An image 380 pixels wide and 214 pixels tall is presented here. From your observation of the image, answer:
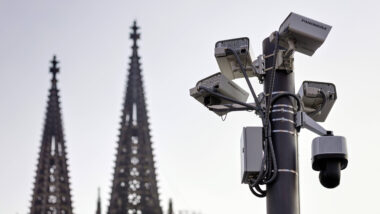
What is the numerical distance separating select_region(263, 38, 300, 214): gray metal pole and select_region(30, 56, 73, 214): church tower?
113 metres

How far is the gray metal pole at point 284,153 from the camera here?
309 inches

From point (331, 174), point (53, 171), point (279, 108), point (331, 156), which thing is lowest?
point (331, 174)

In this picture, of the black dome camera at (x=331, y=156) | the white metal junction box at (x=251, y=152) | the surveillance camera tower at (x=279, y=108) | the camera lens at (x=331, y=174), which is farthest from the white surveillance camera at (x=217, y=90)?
the camera lens at (x=331, y=174)

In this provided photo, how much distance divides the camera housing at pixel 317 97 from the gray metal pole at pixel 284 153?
231 millimetres

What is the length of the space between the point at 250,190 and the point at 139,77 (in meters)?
118

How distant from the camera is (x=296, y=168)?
8.02 meters

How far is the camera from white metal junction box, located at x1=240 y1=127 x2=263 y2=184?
7.88 metres

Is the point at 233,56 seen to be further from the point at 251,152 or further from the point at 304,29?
the point at 251,152

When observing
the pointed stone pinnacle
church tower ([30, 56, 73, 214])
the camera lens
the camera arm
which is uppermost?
the pointed stone pinnacle

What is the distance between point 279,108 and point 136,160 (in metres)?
115

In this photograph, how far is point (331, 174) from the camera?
7.73 meters

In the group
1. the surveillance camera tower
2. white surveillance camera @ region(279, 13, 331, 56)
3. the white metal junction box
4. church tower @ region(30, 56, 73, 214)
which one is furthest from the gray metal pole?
church tower @ region(30, 56, 73, 214)

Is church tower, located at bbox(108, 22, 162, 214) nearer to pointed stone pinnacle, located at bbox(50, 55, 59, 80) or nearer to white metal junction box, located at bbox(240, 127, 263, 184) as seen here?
pointed stone pinnacle, located at bbox(50, 55, 59, 80)

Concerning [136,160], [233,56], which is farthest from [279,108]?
[136,160]
